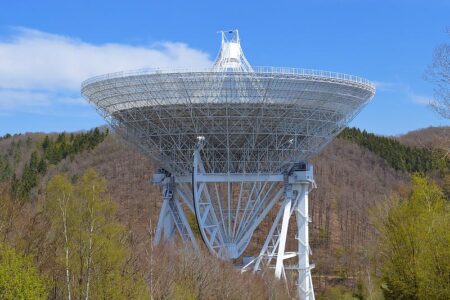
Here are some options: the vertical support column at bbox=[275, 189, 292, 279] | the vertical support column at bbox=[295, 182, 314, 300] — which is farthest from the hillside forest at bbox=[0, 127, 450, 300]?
the vertical support column at bbox=[295, 182, 314, 300]

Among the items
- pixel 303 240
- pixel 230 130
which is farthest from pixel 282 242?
pixel 230 130

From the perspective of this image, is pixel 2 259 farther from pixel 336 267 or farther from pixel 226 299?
A: pixel 336 267

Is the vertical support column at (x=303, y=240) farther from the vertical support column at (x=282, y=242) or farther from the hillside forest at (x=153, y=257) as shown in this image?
the hillside forest at (x=153, y=257)

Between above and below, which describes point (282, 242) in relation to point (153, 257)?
above

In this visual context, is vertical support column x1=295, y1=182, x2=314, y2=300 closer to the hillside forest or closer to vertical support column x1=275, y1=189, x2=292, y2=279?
vertical support column x1=275, y1=189, x2=292, y2=279

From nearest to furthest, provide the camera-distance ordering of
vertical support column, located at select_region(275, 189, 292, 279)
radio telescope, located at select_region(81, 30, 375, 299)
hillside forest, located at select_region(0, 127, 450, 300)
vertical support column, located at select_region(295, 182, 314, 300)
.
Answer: hillside forest, located at select_region(0, 127, 450, 300), radio telescope, located at select_region(81, 30, 375, 299), vertical support column, located at select_region(275, 189, 292, 279), vertical support column, located at select_region(295, 182, 314, 300)

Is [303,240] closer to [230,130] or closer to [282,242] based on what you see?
[282,242]

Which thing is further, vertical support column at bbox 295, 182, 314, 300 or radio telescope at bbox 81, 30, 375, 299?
vertical support column at bbox 295, 182, 314, 300

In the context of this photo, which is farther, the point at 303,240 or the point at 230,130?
the point at 303,240

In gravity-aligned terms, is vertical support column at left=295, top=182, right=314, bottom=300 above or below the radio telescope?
below

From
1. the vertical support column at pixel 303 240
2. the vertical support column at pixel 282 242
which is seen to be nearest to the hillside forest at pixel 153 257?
the vertical support column at pixel 282 242
